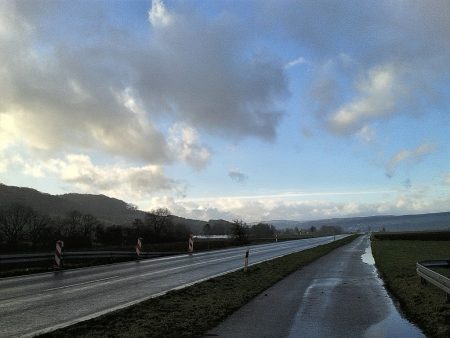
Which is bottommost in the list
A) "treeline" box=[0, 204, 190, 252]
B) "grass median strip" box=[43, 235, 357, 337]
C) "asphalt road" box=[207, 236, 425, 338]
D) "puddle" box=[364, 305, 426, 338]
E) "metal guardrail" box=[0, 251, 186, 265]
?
"puddle" box=[364, 305, 426, 338]

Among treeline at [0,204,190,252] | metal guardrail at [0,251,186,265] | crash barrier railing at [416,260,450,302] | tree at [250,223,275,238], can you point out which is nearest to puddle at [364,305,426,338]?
crash barrier railing at [416,260,450,302]

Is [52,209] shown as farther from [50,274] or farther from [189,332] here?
[189,332]

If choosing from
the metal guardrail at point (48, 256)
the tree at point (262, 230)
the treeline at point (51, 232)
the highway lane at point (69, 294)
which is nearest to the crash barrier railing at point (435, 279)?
the highway lane at point (69, 294)

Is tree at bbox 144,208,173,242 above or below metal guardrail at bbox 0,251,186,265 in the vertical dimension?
above

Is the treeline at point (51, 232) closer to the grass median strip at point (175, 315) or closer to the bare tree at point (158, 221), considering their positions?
the bare tree at point (158, 221)

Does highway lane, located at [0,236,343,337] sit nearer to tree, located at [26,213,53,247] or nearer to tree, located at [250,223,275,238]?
tree, located at [26,213,53,247]

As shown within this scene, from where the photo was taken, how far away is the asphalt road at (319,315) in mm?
8422

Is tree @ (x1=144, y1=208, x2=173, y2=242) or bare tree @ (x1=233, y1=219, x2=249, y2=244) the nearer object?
bare tree @ (x1=233, y1=219, x2=249, y2=244)

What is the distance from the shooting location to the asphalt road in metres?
8.42

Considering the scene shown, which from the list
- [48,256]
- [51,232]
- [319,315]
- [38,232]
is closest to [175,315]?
[319,315]

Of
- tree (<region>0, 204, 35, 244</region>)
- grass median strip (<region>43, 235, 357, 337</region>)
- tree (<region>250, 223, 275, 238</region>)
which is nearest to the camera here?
grass median strip (<region>43, 235, 357, 337</region>)

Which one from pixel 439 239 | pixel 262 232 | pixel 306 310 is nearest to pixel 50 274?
pixel 306 310

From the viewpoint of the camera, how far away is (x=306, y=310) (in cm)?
1077

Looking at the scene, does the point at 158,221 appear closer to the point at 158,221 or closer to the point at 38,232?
the point at 158,221
